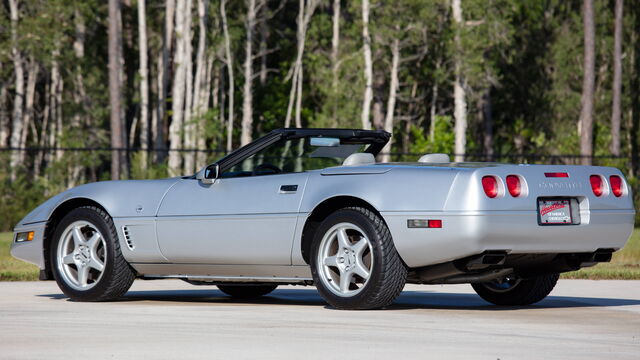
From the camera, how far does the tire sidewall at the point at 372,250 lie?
8625mm

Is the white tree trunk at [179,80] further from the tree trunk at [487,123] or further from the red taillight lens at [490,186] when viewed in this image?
the red taillight lens at [490,186]

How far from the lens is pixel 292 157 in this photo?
32.0ft

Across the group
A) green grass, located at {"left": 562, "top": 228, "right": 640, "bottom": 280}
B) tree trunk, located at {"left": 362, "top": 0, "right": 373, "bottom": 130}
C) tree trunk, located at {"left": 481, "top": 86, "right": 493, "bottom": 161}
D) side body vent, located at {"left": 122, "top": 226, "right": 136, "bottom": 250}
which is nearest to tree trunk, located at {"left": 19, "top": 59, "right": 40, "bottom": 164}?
tree trunk, located at {"left": 362, "top": 0, "right": 373, "bottom": 130}

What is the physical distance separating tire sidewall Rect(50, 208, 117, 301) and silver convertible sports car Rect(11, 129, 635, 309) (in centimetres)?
1

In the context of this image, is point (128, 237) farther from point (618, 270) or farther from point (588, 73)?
point (588, 73)

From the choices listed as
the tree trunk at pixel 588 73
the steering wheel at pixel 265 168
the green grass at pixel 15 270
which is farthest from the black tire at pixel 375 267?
the tree trunk at pixel 588 73

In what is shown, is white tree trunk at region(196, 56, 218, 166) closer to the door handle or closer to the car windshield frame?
the car windshield frame

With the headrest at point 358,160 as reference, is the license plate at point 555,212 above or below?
below

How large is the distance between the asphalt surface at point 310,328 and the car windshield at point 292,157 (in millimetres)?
1084

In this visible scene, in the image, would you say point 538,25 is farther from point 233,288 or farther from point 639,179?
point 233,288

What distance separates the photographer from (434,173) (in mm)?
8594

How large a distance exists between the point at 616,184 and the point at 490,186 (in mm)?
1325

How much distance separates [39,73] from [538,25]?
2041 centimetres

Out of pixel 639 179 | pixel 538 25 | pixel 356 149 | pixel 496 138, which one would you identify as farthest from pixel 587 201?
pixel 496 138
